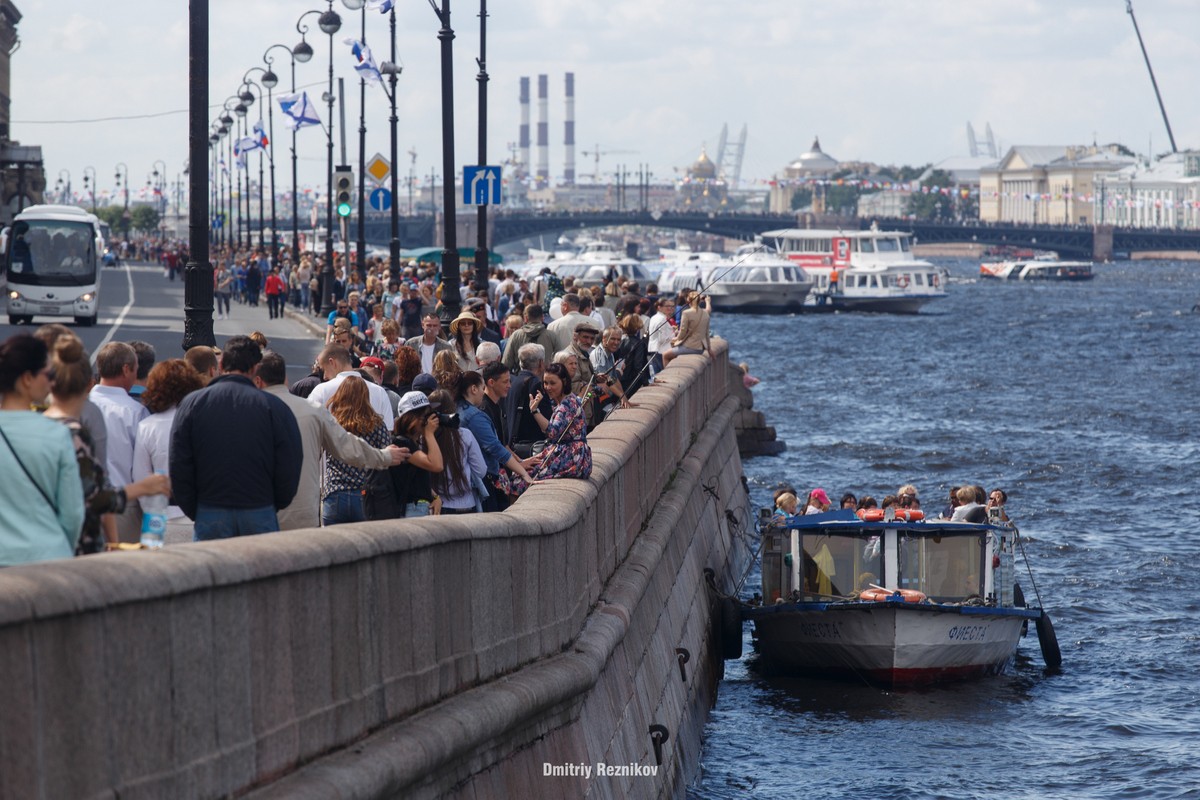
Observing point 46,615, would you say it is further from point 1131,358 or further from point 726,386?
point 1131,358

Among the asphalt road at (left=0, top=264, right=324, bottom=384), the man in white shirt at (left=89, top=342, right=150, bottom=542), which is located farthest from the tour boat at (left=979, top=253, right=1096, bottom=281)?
the man in white shirt at (left=89, top=342, right=150, bottom=542)

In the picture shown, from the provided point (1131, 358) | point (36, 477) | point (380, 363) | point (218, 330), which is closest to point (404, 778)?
point (36, 477)

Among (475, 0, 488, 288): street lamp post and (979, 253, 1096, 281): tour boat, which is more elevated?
(475, 0, 488, 288): street lamp post

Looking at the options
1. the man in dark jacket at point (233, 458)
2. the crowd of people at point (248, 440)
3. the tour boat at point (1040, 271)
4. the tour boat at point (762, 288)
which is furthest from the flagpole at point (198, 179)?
the tour boat at point (1040, 271)

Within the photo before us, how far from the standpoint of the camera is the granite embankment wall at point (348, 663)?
15.3 feet

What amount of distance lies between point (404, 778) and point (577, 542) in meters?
3.81

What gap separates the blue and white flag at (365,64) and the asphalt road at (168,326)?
16.2 feet

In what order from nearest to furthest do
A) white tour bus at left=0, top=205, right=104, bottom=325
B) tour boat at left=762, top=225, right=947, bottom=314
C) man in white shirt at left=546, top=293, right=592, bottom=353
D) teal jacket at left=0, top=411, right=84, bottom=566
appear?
1. teal jacket at left=0, top=411, right=84, bottom=566
2. man in white shirt at left=546, top=293, right=592, bottom=353
3. white tour bus at left=0, top=205, right=104, bottom=325
4. tour boat at left=762, top=225, right=947, bottom=314

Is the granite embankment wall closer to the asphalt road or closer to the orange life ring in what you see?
the orange life ring

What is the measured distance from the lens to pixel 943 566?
1845 centimetres

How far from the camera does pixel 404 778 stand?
6.40 meters

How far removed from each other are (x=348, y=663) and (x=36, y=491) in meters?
1.53

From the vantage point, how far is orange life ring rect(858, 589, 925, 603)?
698 inches

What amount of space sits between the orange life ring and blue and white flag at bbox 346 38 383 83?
18.3 meters
